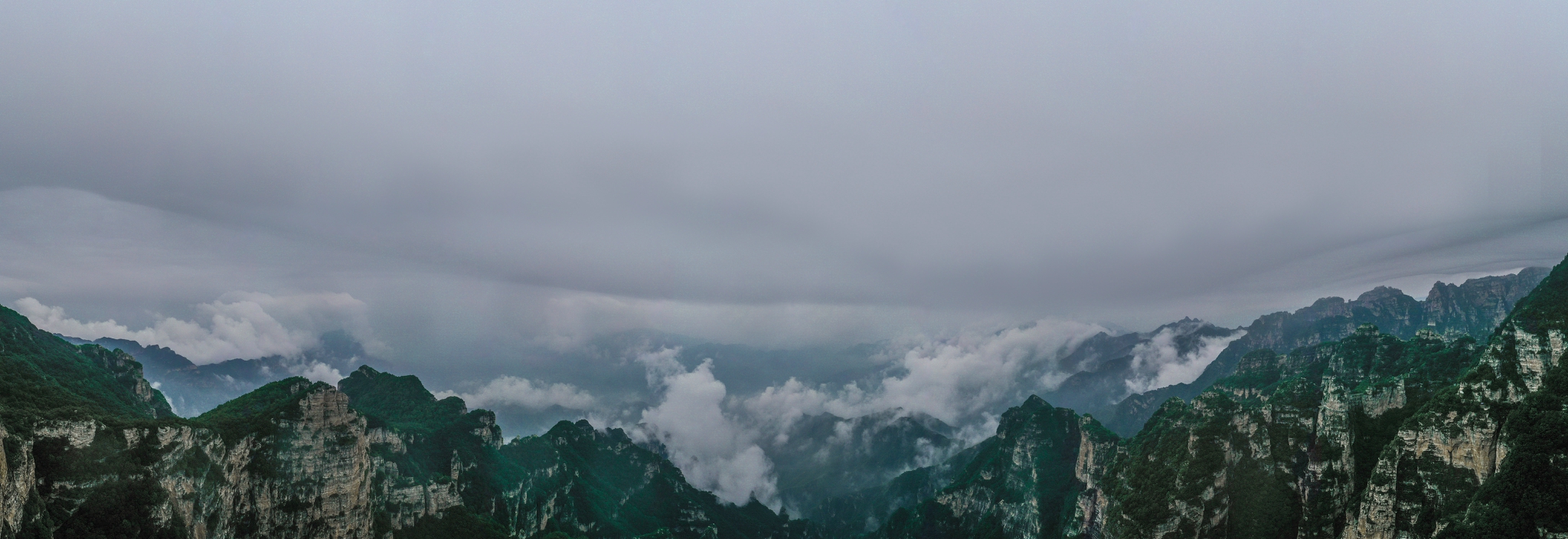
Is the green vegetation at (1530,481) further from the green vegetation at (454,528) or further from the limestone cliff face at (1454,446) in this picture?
the green vegetation at (454,528)

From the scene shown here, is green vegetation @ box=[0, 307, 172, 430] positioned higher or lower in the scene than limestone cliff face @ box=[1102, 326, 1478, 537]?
higher

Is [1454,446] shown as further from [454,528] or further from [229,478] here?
[229,478]

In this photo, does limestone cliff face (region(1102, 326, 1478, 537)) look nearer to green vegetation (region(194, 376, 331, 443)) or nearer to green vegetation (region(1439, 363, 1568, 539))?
green vegetation (region(1439, 363, 1568, 539))

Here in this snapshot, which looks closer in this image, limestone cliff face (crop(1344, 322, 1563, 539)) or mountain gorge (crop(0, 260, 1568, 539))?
mountain gorge (crop(0, 260, 1568, 539))

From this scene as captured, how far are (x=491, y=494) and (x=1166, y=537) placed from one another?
552 ft

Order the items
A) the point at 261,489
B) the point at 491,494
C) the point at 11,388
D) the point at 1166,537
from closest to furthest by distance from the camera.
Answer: the point at 11,388 < the point at 261,489 < the point at 1166,537 < the point at 491,494

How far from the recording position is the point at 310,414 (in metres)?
101

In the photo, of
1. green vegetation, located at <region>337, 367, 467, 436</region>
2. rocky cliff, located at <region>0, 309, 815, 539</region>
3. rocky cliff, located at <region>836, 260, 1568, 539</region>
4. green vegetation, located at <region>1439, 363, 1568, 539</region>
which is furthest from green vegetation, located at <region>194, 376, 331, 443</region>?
green vegetation, located at <region>1439, 363, 1568, 539</region>

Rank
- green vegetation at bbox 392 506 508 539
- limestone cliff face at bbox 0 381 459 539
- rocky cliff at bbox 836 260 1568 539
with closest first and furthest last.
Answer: limestone cliff face at bbox 0 381 459 539 → rocky cliff at bbox 836 260 1568 539 → green vegetation at bbox 392 506 508 539

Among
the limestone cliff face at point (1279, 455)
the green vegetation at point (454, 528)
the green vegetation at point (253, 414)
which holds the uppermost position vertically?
the green vegetation at point (253, 414)

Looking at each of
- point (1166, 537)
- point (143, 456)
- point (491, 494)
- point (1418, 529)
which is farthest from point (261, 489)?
point (1418, 529)

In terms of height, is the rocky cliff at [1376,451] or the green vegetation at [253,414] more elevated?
the green vegetation at [253,414]

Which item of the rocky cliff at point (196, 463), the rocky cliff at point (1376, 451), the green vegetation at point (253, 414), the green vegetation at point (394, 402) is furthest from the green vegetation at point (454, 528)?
the rocky cliff at point (1376, 451)

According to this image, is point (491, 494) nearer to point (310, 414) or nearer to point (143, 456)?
point (310, 414)
